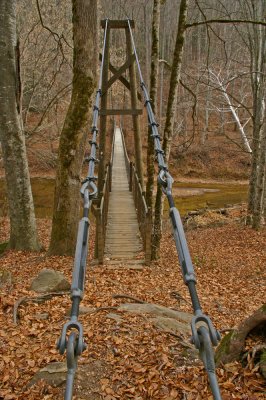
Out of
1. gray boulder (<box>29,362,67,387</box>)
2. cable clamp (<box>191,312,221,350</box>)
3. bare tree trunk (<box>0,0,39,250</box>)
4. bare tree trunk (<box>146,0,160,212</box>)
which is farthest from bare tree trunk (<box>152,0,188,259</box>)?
cable clamp (<box>191,312,221,350</box>)

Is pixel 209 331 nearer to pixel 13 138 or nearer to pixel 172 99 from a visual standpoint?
pixel 13 138

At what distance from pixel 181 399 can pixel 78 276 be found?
125 centimetres

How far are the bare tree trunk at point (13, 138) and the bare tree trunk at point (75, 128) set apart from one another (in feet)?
3.13

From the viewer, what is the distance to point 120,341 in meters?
2.94

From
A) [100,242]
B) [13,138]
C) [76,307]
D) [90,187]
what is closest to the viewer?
[76,307]

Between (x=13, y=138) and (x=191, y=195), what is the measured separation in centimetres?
1626

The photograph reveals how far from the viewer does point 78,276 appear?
148 cm

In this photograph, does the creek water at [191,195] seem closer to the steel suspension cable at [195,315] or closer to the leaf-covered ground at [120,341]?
the leaf-covered ground at [120,341]

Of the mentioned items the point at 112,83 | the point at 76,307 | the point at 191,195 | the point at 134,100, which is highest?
the point at 112,83

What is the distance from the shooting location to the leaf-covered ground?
229cm

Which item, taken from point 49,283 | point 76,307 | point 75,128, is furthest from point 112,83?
point 76,307

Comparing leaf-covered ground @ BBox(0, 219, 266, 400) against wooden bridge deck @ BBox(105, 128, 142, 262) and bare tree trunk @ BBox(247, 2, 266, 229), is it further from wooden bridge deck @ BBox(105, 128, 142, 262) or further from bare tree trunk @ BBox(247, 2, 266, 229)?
bare tree trunk @ BBox(247, 2, 266, 229)

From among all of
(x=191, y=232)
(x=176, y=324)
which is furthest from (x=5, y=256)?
(x=191, y=232)

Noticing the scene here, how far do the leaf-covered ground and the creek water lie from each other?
11469 mm
